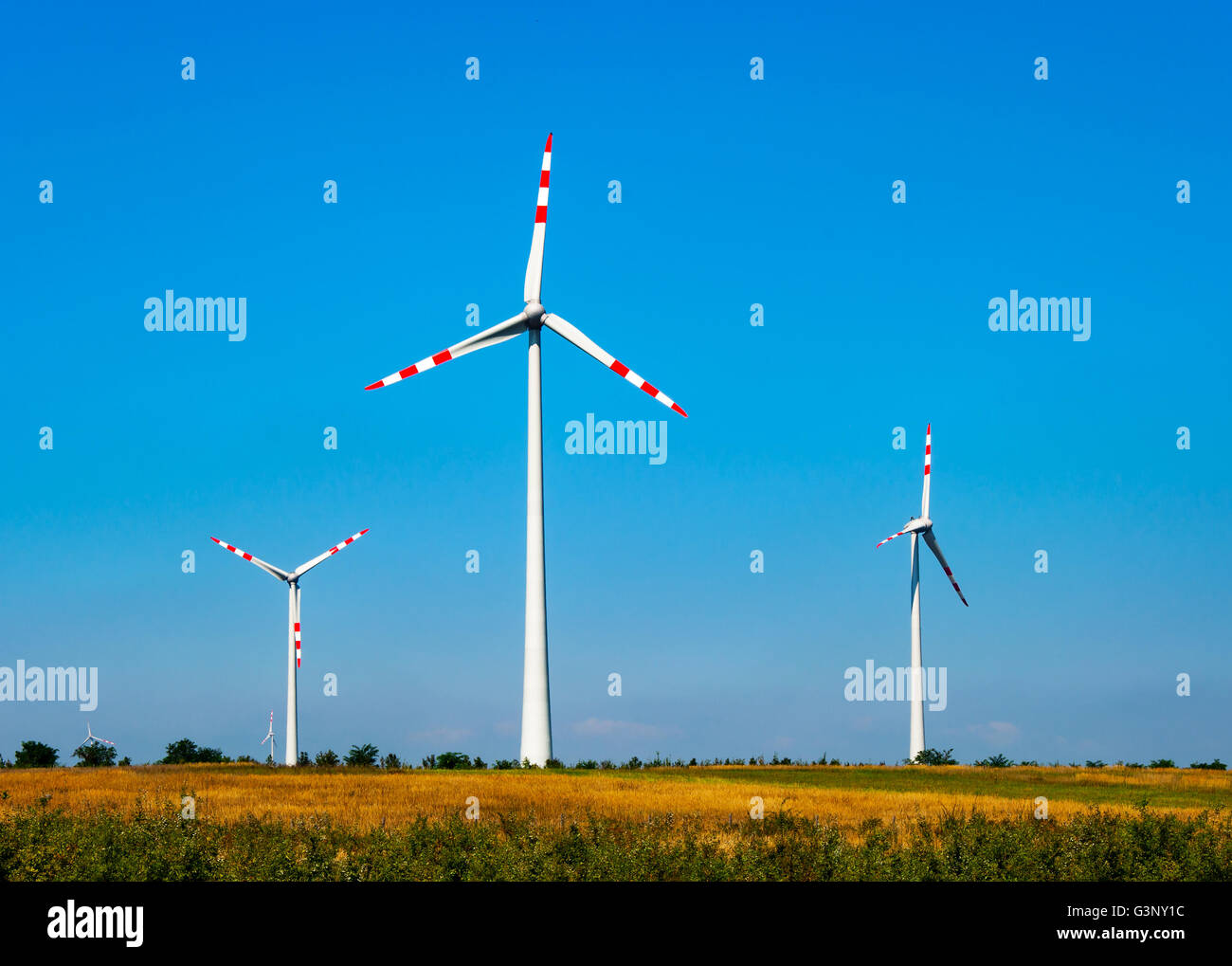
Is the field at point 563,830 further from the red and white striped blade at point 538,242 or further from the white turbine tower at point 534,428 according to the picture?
the red and white striped blade at point 538,242

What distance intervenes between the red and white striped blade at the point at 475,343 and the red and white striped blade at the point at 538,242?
2.11 meters

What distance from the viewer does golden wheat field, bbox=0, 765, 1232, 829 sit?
36625mm

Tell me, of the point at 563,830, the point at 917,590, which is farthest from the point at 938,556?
the point at 563,830

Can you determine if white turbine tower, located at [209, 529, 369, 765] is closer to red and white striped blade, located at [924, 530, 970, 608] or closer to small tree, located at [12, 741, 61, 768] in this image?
small tree, located at [12, 741, 61, 768]

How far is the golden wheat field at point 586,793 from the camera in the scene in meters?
36.6

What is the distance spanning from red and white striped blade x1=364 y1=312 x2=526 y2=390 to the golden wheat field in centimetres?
2296

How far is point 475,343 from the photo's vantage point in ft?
233

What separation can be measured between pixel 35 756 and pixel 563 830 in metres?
60.5
